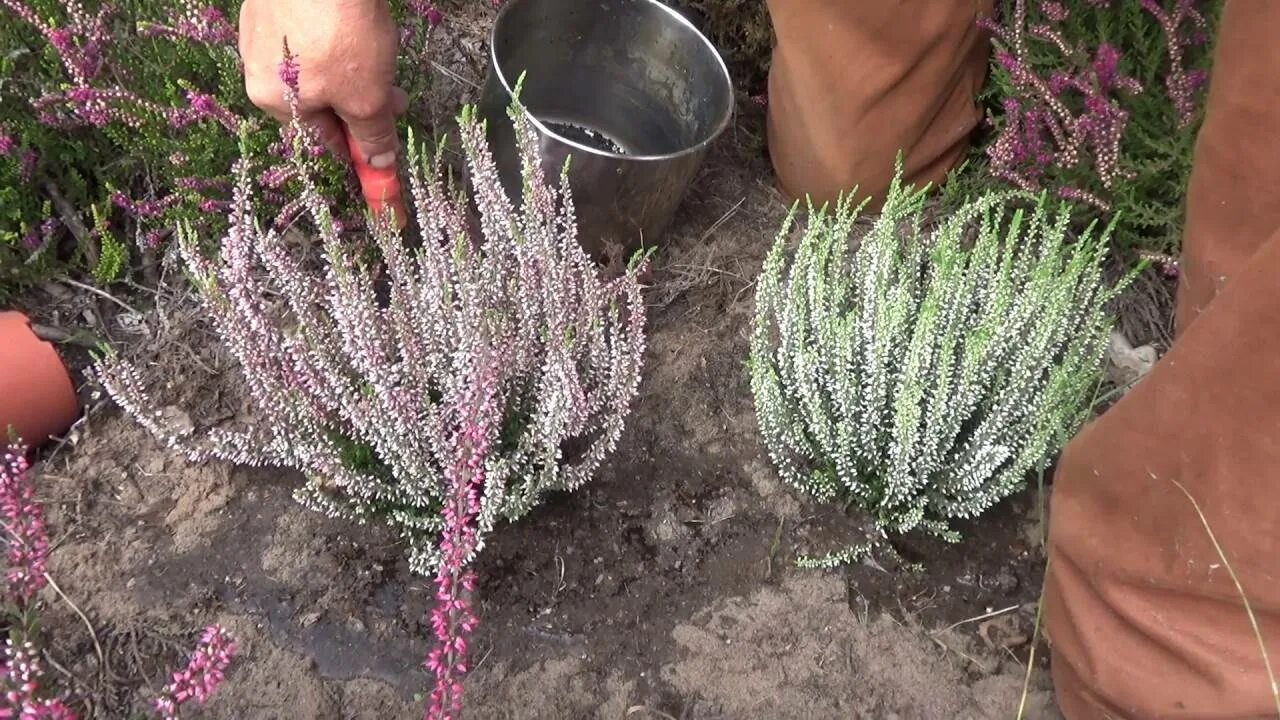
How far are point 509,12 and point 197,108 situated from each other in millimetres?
725

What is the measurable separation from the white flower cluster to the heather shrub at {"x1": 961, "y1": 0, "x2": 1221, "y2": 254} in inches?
43.6

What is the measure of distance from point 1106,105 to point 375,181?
60.3 inches

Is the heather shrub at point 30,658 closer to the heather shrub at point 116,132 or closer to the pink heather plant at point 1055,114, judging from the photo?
the heather shrub at point 116,132

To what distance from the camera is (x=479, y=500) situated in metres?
1.60

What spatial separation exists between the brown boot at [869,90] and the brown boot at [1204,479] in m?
0.89

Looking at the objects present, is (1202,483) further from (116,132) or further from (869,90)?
(116,132)

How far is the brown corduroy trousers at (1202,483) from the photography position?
1.09 m

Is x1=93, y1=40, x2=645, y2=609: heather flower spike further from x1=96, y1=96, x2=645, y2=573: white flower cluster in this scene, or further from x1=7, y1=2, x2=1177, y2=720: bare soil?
x1=7, y1=2, x2=1177, y2=720: bare soil

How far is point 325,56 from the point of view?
5.07ft

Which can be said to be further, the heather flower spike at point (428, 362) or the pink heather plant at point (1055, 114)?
the pink heather plant at point (1055, 114)

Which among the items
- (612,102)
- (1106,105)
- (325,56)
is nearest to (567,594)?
(325,56)

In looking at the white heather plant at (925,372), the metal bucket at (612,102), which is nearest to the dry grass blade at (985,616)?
the white heather plant at (925,372)

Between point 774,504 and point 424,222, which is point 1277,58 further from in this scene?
point 424,222

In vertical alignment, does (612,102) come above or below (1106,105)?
below
